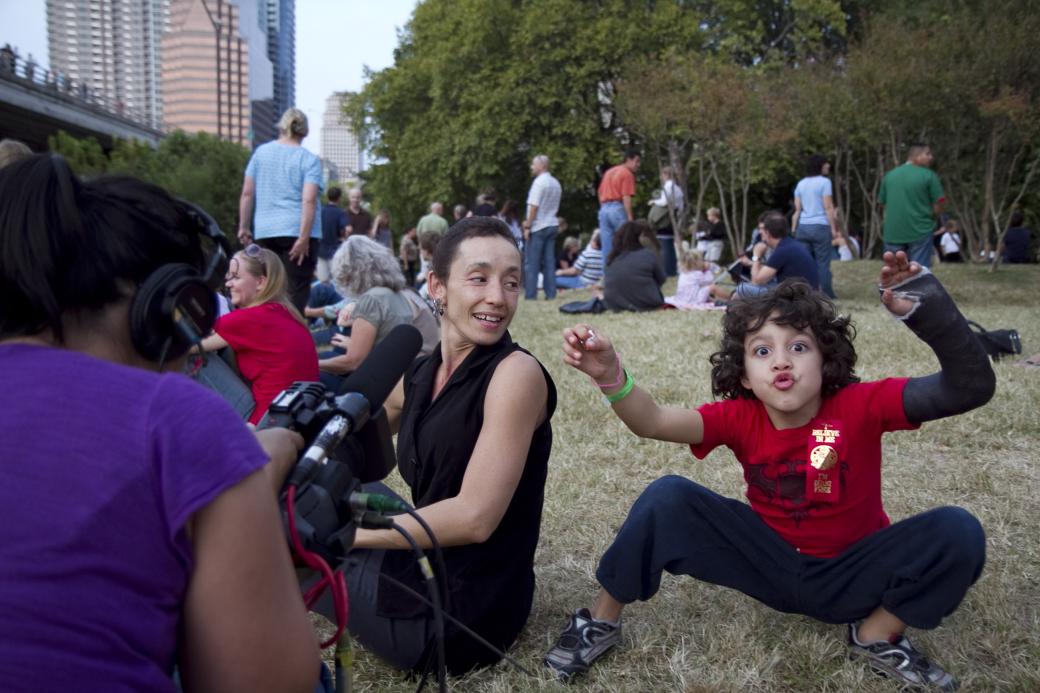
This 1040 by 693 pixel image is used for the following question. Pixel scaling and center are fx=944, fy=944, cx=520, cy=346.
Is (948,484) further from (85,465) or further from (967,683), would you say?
(85,465)

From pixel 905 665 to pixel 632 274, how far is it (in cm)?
977

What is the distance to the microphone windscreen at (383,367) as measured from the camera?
1.73 m

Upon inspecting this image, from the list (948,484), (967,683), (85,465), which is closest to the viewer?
(85,465)

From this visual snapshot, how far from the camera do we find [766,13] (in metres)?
34.2

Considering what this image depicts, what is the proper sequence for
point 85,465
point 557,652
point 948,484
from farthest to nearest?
point 948,484 → point 557,652 → point 85,465

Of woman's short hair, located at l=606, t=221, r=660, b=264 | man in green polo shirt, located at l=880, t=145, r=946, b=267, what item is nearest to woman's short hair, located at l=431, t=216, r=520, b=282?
woman's short hair, located at l=606, t=221, r=660, b=264

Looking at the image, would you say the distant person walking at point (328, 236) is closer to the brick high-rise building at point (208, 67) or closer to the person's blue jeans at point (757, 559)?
the person's blue jeans at point (757, 559)

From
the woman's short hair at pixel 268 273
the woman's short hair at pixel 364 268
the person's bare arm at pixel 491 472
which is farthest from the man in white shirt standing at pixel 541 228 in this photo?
the person's bare arm at pixel 491 472

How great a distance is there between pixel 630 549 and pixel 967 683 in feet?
3.46

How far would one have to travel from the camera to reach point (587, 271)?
17.3 metres

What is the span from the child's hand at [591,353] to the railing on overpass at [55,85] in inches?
1708

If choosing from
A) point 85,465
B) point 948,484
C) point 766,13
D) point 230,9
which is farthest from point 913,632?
point 230,9

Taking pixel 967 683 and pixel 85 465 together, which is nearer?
pixel 85 465

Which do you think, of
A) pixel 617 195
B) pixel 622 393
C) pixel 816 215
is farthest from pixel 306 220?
pixel 816 215
